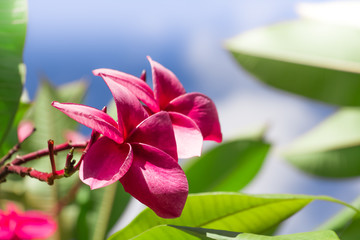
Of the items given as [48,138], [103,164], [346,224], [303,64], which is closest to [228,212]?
[103,164]

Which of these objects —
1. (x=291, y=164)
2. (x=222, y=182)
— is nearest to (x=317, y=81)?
(x=291, y=164)

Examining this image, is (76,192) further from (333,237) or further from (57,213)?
(333,237)

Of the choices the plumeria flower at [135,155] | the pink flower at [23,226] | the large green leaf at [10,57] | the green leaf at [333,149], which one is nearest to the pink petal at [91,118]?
the plumeria flower at [135,155]

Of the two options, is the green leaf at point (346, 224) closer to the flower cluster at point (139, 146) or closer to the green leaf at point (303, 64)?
the flower cluster at point (139, 146)

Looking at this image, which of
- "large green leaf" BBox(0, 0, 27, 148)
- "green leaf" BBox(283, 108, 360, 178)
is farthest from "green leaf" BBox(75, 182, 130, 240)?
"green leaf" BBox(283, 108, 360, 178)

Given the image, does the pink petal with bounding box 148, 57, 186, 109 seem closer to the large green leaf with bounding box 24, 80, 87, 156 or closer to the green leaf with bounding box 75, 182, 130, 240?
the green leaf with bounding box 75, 182, 130, 240
